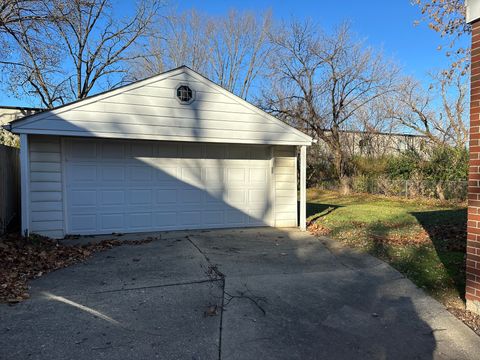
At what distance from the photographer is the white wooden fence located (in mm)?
7355

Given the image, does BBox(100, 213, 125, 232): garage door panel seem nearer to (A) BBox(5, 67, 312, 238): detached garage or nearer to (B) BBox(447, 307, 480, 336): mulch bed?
(A) BBox(5, 67, 312, 238): detached garage

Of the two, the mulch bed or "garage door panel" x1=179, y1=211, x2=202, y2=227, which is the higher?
"garage door panel" x1=179, y1=211, x2=202, y2=227

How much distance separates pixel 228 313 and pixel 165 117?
5.28 metres

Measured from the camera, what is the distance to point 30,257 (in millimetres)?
5863

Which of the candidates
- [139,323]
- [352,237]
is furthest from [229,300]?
[352,237]

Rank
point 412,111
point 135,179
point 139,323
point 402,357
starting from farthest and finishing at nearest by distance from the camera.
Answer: point 412,111
point 135,179
point 139,323
point 402,357

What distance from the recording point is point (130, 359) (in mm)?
3000

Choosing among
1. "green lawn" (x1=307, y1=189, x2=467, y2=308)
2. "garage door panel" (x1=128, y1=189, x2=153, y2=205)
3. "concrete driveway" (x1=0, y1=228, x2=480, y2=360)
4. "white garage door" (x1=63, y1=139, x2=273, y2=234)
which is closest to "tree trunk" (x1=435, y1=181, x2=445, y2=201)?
"green lawn" (x1=307, y1=189, x2=467, y2=308)

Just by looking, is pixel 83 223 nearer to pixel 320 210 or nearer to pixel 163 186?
pixel 163 186

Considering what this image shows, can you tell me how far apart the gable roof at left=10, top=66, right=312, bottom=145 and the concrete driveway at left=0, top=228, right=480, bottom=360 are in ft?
9.56

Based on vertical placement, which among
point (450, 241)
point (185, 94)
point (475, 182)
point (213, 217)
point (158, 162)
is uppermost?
point (185, 94)

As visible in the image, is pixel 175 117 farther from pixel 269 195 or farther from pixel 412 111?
pixel 412 111

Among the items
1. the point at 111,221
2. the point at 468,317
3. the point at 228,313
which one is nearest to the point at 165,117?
the point at 111,221

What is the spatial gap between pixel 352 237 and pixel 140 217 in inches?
198
